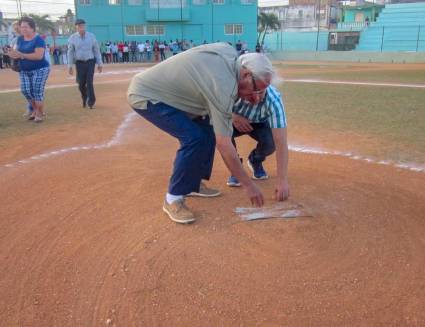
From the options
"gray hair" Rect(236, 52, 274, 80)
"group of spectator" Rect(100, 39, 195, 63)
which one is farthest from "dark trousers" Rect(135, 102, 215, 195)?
"group of spectator" Rect(100, 39, 195, 63)

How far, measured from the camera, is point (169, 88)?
3.21 meters

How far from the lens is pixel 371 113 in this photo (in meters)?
8.48

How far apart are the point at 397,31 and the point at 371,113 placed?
30827mm

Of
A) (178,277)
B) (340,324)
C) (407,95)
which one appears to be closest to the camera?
(340,324)

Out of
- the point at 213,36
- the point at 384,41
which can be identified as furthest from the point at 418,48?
the point at 213,36

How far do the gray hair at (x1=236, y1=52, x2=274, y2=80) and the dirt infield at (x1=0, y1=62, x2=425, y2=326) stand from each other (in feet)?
3.91

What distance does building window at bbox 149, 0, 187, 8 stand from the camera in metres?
38.8

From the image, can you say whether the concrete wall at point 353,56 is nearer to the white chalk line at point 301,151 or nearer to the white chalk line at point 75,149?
the white chalk line at point 301,151

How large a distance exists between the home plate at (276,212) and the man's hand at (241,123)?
2.56ft

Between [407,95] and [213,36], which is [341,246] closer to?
[407,95]

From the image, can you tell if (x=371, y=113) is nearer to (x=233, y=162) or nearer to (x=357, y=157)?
(x=357, y=157)

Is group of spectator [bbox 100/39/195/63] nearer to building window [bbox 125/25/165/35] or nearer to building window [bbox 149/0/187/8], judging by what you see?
building window [bbox 125/25/165/35]

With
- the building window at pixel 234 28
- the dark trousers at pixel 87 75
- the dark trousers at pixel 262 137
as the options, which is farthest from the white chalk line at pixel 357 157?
the building window at pixel 234 28

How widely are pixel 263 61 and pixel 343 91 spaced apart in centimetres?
1010
